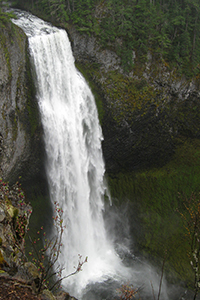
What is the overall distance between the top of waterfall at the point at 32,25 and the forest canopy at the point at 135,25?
1488mm

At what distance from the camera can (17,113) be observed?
16109mm

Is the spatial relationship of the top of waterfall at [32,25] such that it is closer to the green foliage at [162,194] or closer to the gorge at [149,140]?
the gorge at [149,140]

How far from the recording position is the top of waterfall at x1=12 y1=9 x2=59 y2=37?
63.0ft

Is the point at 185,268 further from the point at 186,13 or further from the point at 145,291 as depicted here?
the point at 186,13

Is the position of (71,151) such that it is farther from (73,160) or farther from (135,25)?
(135,25)

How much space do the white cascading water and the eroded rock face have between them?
70cm

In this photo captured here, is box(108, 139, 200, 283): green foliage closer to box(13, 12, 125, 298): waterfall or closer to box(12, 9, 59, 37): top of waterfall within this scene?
box(13, 12, 125, 298): waterfall

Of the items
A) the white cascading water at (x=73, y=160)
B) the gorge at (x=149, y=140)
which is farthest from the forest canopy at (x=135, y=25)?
the white cascading water at (x=73, y=160)

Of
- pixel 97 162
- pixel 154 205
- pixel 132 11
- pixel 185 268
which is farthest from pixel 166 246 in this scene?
pixel 132 11

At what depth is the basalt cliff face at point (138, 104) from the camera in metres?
22.3

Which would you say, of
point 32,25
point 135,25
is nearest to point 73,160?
point 32,25

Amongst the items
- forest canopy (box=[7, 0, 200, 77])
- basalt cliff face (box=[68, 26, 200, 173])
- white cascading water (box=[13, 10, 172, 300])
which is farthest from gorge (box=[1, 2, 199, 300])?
white cascading water (box=[13, 10, 172, 300])

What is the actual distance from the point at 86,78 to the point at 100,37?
4282 mm

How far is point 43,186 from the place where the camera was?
1839cm
